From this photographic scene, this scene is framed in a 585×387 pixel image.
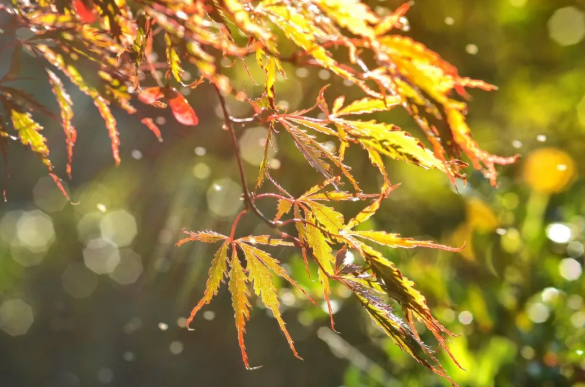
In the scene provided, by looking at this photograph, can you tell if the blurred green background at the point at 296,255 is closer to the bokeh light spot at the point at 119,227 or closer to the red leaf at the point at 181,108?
the bokeh light spot at the point at 119,227

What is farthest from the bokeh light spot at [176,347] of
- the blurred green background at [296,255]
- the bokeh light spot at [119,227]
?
the bokeh light spot at [119,227]

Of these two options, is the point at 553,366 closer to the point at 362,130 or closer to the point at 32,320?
the point at 362,130

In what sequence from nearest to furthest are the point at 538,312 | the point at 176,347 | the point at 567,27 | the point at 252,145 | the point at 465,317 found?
the point at 538,312, the point at 465,317, the point at 567,27, the point at 252,145, the point at 176,347

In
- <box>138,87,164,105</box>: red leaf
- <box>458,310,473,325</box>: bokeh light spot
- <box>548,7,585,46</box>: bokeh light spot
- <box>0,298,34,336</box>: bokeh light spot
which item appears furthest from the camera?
<box>0,298,34,336</box>: bokeh light spot

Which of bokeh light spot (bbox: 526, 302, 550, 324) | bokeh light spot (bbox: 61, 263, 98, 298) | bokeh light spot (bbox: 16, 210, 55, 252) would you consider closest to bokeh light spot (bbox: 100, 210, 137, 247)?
bokeh light spot (bbox: 61, 263, 98, 298)

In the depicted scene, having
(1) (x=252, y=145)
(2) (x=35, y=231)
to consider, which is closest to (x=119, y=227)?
(2) (x=35, y=231)

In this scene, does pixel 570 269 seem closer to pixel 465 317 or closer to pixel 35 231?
pixel 465 317

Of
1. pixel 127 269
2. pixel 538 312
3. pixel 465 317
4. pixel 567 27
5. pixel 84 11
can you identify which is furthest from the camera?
pixel 127 269

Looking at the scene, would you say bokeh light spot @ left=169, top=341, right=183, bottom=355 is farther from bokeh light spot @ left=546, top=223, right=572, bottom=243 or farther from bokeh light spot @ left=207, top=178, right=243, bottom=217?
bokeh light spot @ left=546, top=223, right=572, bottom=243

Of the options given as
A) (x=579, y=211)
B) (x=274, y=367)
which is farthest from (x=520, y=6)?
(x=274, y=367)
